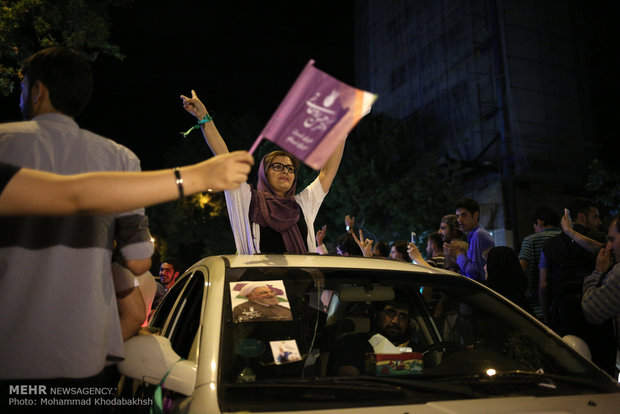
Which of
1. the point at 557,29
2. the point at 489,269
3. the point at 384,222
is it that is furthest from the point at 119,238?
the point at 557,29

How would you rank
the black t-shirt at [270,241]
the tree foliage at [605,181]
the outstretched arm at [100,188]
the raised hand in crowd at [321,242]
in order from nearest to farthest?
the outstretched arm at [100,188]
the black t-shirt at [270,241]
the raised hand in crowd at [321,242]
the tree foliage at [605,181]

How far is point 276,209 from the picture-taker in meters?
3.55

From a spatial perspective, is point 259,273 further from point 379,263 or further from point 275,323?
point 379,263

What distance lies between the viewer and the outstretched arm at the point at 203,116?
9.84 feet

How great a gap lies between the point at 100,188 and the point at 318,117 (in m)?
0.78

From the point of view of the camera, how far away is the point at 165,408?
2.08 metres

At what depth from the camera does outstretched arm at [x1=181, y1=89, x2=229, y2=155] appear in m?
3.00

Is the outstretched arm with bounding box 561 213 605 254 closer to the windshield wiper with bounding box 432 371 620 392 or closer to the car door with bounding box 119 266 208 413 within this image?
the windshield wiper with bounding box 432 371 620 392

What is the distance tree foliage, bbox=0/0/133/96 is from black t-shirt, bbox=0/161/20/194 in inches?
273

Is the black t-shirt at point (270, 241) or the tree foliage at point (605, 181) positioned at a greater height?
the tree foliage at point (605, 181)

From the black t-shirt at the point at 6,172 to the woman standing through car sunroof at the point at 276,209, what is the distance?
1716 mm

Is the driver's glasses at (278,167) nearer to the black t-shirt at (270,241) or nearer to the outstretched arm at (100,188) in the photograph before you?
the black t-shirt at (270,241)

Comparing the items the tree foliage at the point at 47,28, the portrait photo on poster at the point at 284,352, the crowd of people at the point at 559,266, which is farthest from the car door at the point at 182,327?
the tree foliage at the point at 47,28

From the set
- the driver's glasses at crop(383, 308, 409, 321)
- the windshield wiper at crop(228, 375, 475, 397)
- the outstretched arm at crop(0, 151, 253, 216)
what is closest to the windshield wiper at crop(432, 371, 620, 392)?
the windshield wiper at crop(228, 375, 475, 397)
